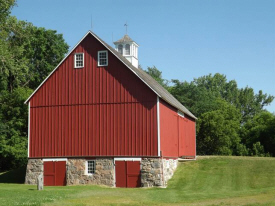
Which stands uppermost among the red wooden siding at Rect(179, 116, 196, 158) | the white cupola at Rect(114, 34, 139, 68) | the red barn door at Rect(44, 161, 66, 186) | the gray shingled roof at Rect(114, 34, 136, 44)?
the gray shingled roof at Rect(114, 34, 136, 44)

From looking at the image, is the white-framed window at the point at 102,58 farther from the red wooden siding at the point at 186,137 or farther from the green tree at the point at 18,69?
the red wooden siding at the point at 186,137

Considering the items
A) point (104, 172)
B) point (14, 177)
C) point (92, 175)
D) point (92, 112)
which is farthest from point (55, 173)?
point (14, 177)

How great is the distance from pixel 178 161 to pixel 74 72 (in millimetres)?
12273

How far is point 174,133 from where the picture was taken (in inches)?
1433

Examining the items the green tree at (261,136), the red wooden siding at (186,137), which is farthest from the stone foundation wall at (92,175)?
the green tree at (261,136)

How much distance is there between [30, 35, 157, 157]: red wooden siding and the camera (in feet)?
105

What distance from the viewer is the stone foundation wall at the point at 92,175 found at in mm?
31969

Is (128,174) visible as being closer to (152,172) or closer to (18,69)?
(152,172)

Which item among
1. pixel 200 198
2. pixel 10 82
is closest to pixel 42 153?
pixel 200 198

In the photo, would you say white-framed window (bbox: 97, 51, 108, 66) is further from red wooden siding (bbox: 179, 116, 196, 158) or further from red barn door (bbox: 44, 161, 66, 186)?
red wooden siding (bbox: 179, 116, 196, 158)

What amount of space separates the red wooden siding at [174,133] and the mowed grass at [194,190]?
5.87 feet

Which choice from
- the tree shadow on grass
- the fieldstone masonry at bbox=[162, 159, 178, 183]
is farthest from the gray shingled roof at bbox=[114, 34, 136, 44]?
the tree shadow on grass

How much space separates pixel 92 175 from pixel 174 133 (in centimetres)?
787

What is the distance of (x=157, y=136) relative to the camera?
3134cm
